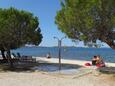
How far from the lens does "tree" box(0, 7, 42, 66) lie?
26227 mm

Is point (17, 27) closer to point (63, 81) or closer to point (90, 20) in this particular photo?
point (90, 20)

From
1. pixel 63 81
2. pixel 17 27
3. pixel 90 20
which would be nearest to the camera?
pixel 63 81

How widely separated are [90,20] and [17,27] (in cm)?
881

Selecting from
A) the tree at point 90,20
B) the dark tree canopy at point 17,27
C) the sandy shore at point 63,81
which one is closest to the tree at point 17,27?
the dark tree canopy at point 17,27

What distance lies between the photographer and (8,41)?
26922mm

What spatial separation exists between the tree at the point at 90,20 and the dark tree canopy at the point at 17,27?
18.7 feet

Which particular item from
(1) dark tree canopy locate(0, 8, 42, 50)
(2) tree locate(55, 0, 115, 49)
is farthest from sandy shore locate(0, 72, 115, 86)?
(1) dark tree canopy locate(0, 8, 42, 50)

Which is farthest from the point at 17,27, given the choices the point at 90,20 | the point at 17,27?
the point at 90,20

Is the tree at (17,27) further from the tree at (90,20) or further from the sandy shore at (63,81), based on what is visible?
the sandy shore at (63,81)

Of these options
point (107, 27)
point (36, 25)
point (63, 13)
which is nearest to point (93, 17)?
point (107, 27)

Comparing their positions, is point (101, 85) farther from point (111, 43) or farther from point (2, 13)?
point (2, 13)

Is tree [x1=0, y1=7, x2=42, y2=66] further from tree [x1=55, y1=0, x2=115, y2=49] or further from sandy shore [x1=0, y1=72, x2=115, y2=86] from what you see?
sandy shore [x1=0, y1=72, x2=115, y2=86]

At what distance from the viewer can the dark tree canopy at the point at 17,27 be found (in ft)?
86.0

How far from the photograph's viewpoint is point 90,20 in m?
20.5
